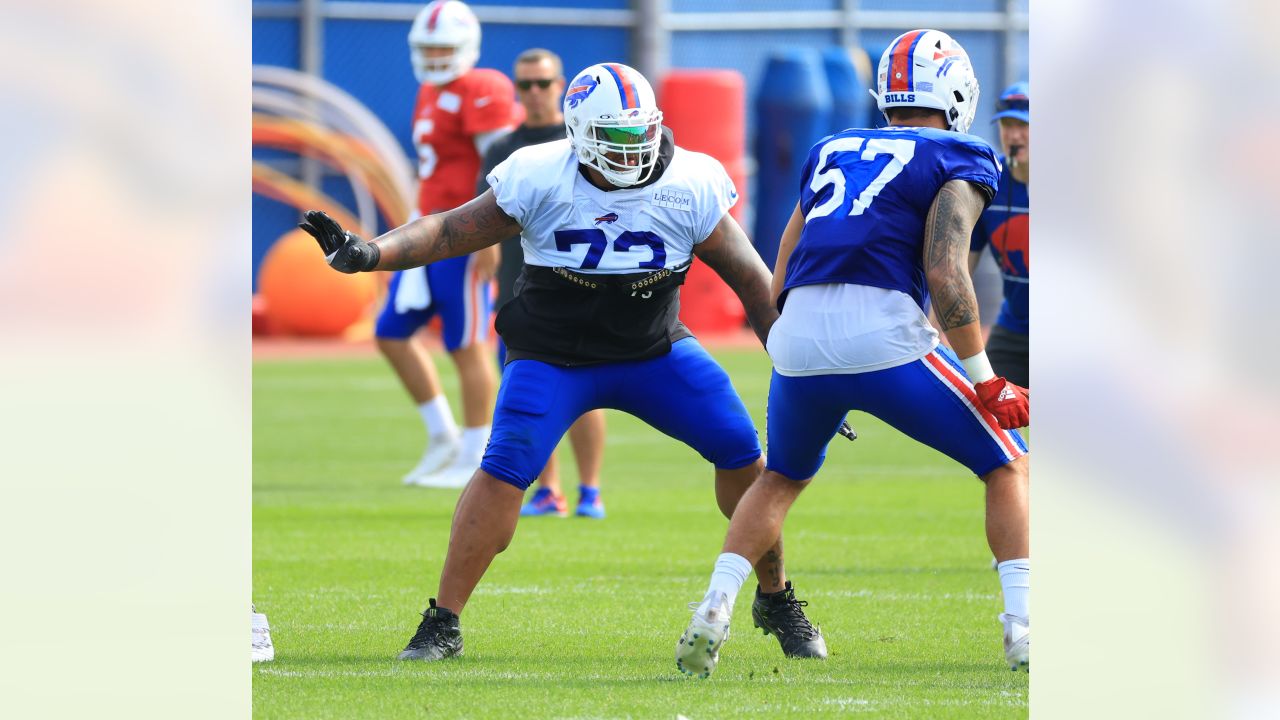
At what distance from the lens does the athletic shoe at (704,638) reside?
179 inches

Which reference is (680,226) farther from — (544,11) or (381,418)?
(544,11)

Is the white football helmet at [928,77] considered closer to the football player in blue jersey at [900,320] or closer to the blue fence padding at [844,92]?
the football player in blue jersey at [900,320]

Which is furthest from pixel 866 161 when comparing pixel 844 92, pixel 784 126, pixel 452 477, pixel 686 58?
pixel 686 58

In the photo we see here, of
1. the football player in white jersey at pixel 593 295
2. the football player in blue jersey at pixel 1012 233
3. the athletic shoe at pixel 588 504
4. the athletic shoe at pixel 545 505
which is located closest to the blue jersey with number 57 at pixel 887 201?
the football player in white jersey at pixel 593 295

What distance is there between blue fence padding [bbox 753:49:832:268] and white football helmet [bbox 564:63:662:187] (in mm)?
16416

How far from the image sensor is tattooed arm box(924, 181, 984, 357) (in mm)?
4559

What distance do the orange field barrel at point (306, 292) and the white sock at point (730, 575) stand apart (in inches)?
582

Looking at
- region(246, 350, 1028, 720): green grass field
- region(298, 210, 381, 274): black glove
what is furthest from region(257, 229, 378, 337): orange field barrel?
region(298, 210, 381, 274): black glove

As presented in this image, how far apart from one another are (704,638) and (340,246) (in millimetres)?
1346
